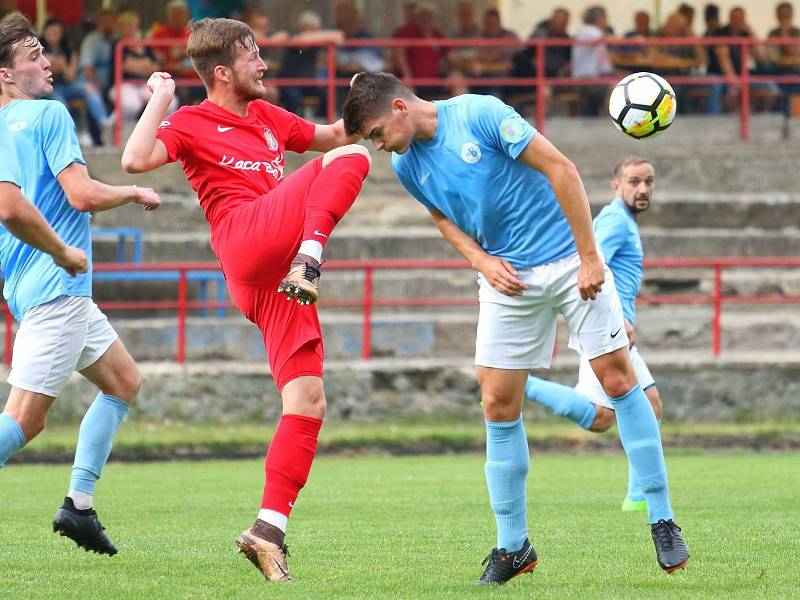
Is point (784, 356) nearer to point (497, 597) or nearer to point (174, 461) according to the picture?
point (174, 461)

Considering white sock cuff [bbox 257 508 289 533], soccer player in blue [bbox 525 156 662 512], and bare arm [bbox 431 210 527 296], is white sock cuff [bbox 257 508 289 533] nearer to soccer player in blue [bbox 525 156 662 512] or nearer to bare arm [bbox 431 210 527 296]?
bare arm [bbox 431 210 527 296]

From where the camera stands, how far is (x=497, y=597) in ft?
19.4

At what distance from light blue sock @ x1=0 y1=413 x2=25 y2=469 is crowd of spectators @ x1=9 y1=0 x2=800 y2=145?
514 inches

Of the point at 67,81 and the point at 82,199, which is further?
the point at 67,81

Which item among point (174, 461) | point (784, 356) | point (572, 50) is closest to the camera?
point (174, 461)

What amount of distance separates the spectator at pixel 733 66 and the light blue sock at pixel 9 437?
15.9 metres

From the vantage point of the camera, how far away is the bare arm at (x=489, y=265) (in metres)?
6.25

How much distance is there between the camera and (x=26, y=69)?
670 cm

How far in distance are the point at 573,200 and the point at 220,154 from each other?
1574mm

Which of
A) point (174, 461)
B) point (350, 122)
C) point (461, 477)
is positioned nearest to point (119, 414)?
point (350, 122)

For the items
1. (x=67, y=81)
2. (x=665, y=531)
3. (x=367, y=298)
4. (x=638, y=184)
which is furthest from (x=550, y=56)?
(x=665, y=531)

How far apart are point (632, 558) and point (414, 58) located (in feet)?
47.6

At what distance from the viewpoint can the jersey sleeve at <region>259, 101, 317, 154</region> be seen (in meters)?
6.88

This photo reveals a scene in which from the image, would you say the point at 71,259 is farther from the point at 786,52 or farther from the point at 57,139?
the point at 786,52
